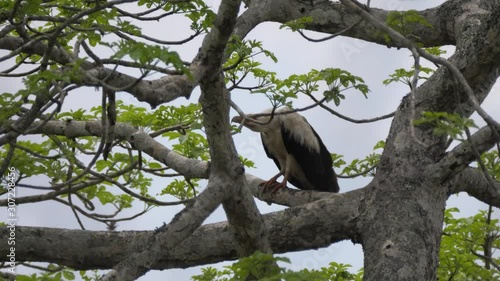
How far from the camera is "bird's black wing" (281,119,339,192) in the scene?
7.85 m

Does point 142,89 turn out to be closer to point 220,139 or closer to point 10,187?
point 220,139

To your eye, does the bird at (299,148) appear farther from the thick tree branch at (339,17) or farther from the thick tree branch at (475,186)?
the thick tree branch at (475,186)

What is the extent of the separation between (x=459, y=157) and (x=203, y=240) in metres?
1.89

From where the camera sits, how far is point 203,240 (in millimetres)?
5891

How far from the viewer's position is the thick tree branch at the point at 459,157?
507 centimetres

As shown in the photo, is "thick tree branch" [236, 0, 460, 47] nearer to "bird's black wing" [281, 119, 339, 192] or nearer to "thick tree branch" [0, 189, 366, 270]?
"bird's black wing" [281, 119, 339, 192]

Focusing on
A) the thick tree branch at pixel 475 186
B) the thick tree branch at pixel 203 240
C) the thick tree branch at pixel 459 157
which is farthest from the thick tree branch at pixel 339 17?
the thick tree branch at pixel 203 240

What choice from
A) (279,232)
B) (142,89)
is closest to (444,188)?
(279,232)

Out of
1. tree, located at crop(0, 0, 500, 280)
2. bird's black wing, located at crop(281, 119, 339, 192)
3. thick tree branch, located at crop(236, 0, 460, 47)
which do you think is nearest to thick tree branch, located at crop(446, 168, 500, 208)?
tree, located at crop(0, 0, 500, 280)

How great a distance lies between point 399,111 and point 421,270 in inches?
52.7

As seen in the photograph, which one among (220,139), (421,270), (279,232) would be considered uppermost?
(220,139)

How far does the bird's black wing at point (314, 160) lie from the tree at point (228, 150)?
696 mm

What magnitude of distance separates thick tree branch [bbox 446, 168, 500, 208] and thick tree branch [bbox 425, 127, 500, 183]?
1.59ft

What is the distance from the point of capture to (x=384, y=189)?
19.1 ft
